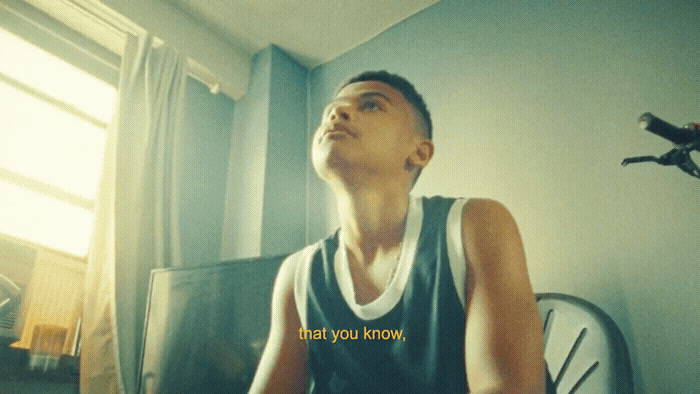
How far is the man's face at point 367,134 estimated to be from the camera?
72cm

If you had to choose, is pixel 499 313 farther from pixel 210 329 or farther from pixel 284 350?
pixel 210 329

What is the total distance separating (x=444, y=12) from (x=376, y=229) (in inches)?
43.3

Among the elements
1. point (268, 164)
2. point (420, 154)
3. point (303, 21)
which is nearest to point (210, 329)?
point (420, 154)

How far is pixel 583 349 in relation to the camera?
767 millimetres

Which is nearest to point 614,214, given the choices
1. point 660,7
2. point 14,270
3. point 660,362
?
point 660,362

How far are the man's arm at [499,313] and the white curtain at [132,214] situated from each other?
1.04 meters

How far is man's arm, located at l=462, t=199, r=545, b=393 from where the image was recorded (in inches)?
19.8

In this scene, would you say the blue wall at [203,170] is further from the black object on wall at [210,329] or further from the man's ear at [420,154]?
the man's ear at [420,154]

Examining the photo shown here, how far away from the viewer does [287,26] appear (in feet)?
5.88

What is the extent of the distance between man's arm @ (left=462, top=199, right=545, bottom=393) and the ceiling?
4.05 feet

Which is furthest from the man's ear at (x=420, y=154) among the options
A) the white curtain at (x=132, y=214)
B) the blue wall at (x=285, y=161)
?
the white curtain at (x=132, y=214)

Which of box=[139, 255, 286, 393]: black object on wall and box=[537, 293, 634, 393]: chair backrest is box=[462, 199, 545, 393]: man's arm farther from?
box=[139, 255, 286, 393]: black object on wall

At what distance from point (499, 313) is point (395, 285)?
0.15m

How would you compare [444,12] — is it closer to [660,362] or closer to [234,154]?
[234,154]
